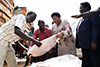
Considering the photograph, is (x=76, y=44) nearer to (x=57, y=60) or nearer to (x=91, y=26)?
(x=91, y=26)

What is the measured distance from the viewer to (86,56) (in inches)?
74.2

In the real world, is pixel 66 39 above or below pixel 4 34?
below

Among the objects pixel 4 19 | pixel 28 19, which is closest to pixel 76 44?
pixel 28 19

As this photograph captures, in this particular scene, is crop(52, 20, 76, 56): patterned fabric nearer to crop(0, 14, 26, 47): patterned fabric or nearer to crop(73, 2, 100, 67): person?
crop(73, 2, 100, 67): person

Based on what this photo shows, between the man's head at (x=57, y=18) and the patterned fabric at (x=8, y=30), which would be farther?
the man's head at (x=57, y=18)

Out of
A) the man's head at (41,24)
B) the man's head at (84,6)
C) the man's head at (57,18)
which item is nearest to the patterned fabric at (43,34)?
the man's head at (41,24)

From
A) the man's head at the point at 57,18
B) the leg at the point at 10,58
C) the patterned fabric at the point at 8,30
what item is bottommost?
the leg at the point at 10,58

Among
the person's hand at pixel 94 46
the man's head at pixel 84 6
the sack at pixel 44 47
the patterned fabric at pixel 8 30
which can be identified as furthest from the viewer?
the man's head at pixel 84 6

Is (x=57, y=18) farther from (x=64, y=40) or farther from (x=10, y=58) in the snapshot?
(x=10, y=58)

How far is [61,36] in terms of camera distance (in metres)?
1.83

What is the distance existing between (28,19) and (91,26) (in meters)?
1.14

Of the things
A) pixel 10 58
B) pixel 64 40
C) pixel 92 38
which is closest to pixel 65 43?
pixel 64 40

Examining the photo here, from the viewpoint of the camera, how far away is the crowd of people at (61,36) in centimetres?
139

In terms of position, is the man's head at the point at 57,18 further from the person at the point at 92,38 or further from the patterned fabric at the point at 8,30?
the patterned fabric at the point at 8,30
